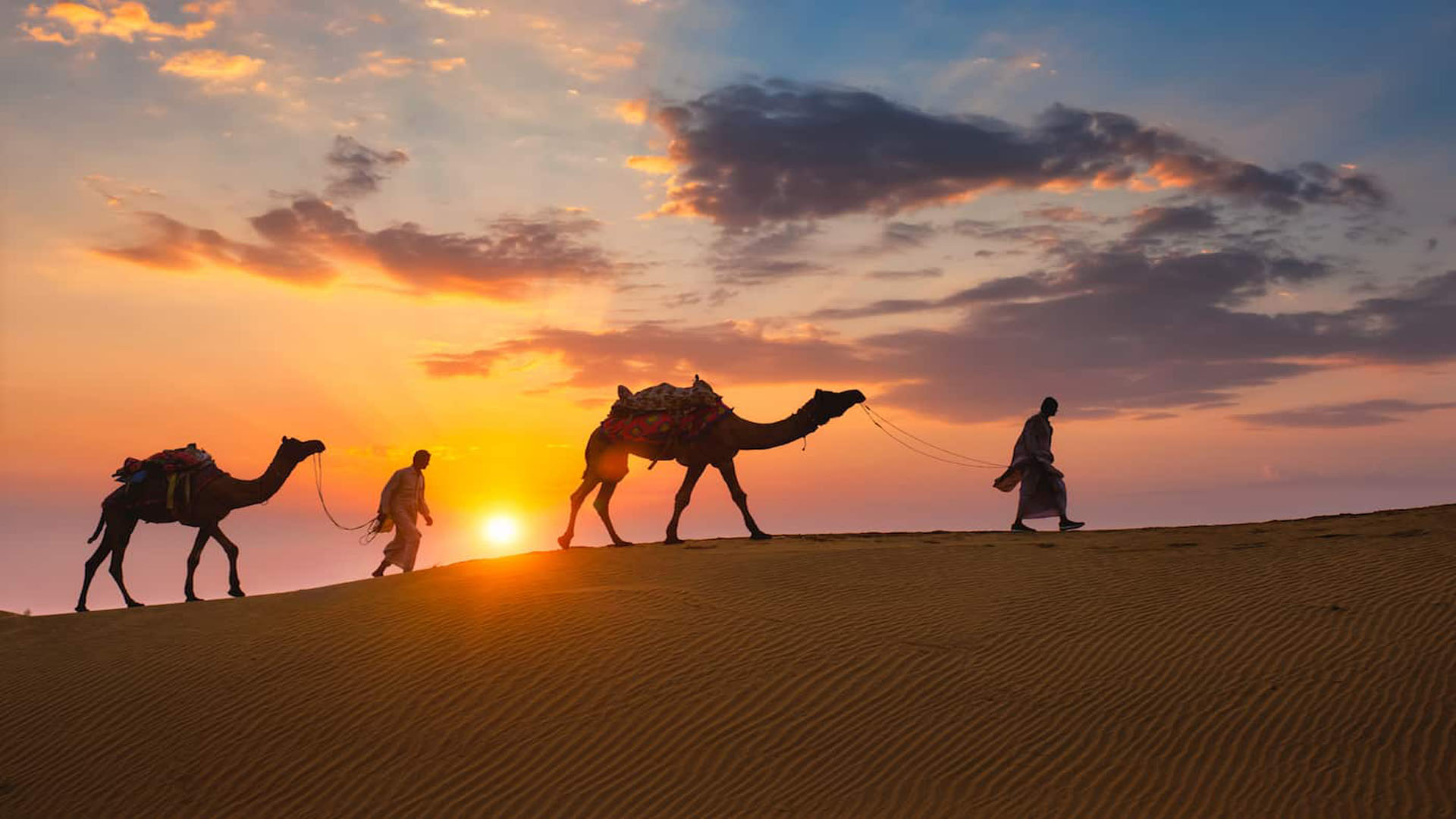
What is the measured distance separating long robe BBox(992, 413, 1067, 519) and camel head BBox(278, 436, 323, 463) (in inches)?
478

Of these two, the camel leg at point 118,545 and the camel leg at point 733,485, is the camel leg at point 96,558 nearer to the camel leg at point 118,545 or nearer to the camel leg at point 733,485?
the camel leg at point 118,545

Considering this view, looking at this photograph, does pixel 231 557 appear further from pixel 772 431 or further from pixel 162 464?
pixel 772 431

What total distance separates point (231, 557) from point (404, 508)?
9.31 ft

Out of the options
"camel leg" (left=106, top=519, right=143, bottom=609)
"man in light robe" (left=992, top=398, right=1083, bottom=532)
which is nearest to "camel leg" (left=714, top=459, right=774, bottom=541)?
"man in light robe" (left=992, top=398, right=1083, bottom=532)

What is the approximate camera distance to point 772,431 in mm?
21734

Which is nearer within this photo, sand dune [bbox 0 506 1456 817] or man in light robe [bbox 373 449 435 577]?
sand dune [bbox 0 506 1456 817]

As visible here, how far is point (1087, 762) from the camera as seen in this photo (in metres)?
10.9

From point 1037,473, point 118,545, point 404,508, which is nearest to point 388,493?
point 404,508

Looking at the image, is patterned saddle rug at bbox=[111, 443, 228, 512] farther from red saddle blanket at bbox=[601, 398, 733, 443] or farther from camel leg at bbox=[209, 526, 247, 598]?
red saddle blanket at bbox=[601, 398, 733, 443]

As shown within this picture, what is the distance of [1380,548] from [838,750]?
10.1 m

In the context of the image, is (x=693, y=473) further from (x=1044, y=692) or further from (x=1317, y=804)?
(x=1317, y=804)

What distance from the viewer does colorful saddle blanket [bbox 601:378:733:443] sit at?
828 inches

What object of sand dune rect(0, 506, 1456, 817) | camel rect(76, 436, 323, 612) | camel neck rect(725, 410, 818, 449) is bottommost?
sand dune rect(0, 506, 1456, 817)

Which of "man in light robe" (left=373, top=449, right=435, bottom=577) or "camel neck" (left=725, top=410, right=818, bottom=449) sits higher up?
"camel neck" (left=725, top=410, right=818, bottom=449)
